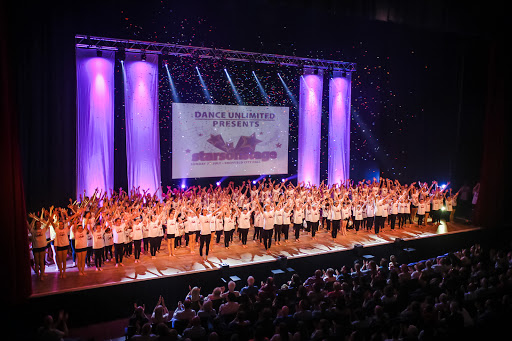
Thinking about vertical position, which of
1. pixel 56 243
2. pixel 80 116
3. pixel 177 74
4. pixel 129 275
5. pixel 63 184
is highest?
pixel 177 74

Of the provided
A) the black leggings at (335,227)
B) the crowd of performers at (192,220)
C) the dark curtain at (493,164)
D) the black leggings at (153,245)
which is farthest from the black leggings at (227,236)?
the dark curtain at (493,164)

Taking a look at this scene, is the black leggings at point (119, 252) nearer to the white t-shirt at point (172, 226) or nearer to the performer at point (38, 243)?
the white t-shirt at point (172, 226)

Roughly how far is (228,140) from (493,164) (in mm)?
8401

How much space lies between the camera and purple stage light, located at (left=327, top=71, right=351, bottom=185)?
1357 cm

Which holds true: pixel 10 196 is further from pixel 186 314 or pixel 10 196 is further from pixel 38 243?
pixel 186 314

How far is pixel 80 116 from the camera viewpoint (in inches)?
394

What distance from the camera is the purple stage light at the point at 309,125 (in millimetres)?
13289

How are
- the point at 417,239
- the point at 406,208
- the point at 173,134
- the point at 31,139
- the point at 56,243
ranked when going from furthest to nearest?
the point at 173,134, the point at 406,208, the point at 417,239, the point at 31,139, the point at 56,243

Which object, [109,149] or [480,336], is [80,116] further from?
[480,336]

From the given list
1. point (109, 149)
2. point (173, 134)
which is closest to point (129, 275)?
point (109, 149)

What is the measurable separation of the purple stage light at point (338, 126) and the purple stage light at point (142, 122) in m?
6.23

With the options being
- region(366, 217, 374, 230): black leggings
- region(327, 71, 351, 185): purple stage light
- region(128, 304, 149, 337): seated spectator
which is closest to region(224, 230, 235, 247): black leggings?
region(366, 217, 374, 230): black leggings

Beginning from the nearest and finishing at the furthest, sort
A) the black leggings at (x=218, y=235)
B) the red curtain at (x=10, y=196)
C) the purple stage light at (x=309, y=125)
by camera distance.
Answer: the red curtain at (x=10, y=196), the black leggings at (x=218, y=235), the purple stage light at (x=309, y=125)

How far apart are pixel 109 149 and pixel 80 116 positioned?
1.13 meters
